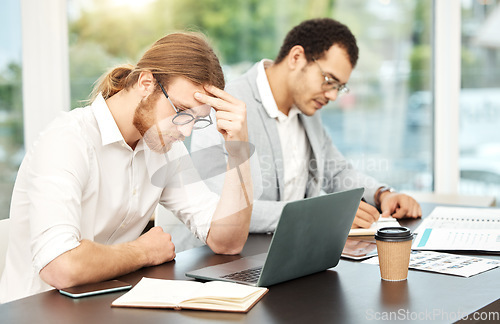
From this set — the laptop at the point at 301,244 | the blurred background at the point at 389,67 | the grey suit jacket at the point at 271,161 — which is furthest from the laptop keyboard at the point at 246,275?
the blurred background at the point at 389,67

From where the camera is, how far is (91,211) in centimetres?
151

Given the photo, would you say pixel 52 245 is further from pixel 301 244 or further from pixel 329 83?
pixel 329 83

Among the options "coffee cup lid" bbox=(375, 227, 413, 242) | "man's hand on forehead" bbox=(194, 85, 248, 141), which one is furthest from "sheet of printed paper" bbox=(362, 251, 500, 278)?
"man's hand on forehead" bbox=(194, 85, 248, 141)

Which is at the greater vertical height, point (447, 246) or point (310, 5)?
point (310, 5)

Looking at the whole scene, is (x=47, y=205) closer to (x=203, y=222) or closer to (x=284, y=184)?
(x=203, y=222)

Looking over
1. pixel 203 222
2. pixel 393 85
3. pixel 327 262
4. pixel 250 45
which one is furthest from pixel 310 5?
pixel 327 262

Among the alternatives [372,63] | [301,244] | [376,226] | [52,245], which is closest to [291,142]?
[376,226]

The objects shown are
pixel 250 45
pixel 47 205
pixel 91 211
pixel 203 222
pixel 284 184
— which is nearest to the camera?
pixel 47 205

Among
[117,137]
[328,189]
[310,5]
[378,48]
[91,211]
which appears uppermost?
[310,5]

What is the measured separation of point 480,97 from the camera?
3783 mm

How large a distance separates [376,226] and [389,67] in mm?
2296

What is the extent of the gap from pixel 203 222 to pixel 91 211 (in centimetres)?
32

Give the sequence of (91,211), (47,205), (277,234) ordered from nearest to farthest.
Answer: (277,234), (47,205), (91,211)

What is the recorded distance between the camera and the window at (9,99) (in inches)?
112
